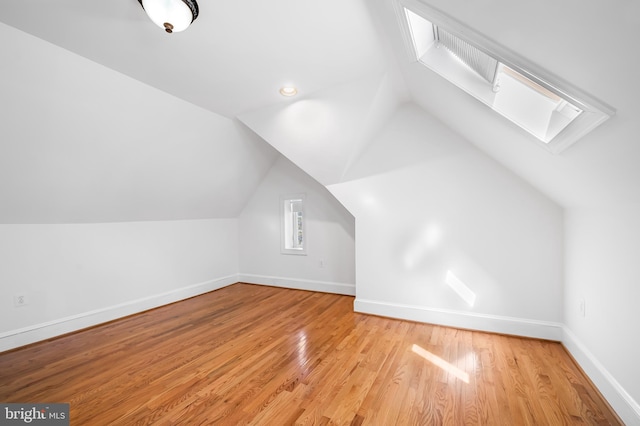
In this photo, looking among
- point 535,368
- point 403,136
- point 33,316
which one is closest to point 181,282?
point 33,316

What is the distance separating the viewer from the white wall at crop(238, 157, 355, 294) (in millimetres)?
4102

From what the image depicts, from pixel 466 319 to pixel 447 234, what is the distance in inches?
35.8

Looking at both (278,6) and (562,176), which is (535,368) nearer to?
(562,176)

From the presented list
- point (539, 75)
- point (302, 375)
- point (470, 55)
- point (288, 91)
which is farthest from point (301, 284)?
point (539, 75)

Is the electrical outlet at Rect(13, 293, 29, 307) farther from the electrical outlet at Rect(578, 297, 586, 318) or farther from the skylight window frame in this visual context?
the electrical outlet at Rect(578, 297, 586, 318)

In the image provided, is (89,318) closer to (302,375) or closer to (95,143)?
(95,143)

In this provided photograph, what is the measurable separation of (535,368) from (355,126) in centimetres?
256

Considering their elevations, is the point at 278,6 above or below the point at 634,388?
above

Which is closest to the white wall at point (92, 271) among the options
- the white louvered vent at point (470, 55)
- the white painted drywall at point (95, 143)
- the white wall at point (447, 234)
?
the white painted drywall at point (95, 143)

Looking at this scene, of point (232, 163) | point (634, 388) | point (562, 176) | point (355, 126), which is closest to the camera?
point (634, 388)

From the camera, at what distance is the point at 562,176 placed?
75.0 inches

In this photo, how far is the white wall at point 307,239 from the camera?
410cm

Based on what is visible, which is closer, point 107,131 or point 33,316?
point 107,131

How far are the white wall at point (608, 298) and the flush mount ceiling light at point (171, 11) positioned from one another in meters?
2.69
